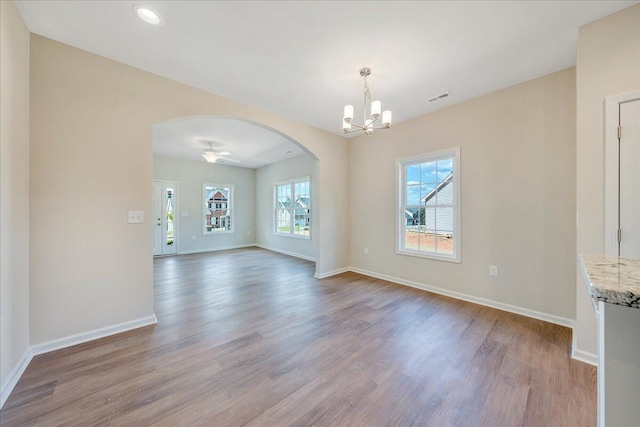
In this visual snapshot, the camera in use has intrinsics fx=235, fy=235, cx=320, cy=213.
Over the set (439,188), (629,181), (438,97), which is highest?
(438,97)

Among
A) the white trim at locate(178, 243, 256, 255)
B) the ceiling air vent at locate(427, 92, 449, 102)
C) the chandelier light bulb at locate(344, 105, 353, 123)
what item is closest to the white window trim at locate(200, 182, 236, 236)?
the white trim at locate(178, 243, 256, 255)

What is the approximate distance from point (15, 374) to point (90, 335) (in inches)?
21.3

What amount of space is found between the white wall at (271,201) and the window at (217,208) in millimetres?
961

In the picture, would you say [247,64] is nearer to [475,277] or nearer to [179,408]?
[179,408]

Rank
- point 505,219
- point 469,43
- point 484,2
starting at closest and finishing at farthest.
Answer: point 484,2 < point 469,43 < point 505,219

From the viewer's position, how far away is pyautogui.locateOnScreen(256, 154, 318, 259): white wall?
6.24 m

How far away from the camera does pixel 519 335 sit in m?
2.34

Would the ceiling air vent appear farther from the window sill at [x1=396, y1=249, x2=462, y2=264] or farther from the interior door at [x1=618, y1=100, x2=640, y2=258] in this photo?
the window sill at [x1=396, y1=249, x2=462, y2=264]

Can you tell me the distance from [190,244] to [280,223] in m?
2.72

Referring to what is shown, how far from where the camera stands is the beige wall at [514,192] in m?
2.55

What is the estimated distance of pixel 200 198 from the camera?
7.23 meters

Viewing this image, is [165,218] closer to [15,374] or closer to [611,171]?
[15,374]

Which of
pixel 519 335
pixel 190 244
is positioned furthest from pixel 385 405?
pixel 190 244

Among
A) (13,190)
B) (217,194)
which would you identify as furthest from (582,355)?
(217,194)
